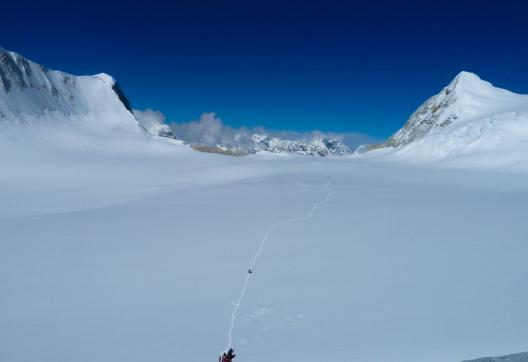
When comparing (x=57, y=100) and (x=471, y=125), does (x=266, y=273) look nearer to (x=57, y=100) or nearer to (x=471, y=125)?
(x=471, y=125)

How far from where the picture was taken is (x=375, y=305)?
8734 millimetres

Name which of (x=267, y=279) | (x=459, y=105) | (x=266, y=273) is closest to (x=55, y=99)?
(x=266, y=273)

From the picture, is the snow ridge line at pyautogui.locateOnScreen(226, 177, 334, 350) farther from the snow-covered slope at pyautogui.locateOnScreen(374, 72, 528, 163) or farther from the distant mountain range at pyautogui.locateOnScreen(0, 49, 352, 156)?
the distant mountain range at pyautogui.locateOnScreen(0, 49, 352, 156)

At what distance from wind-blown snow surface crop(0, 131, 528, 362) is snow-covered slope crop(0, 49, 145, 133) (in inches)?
1369

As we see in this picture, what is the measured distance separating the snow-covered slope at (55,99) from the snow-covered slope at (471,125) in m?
46.0

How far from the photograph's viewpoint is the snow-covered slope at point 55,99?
170 ft

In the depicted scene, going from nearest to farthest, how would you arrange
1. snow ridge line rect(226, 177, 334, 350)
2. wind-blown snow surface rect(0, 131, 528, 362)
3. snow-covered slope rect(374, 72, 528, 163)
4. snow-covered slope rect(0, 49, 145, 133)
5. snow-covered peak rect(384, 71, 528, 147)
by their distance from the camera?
wind-blown snow surface rect(0, 131, 528, 362) → snow ridge line rect(226, 177, 334, 350) → snow-covered slope rect(374, 72, 528, 163) → snow-covered slope rect(0, 49, 145, 133) → snow-covered peak rect(384, 71, 528, 147)

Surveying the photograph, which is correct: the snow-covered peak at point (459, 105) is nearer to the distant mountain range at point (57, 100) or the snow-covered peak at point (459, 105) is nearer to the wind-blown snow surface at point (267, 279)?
the distant mountain range at point (57, 100)

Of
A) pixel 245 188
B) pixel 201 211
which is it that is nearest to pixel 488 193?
pixel 245 188

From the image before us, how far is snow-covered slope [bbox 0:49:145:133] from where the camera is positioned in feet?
170

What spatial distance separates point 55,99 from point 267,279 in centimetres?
6005

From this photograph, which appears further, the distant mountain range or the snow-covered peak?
the snow-covered peak

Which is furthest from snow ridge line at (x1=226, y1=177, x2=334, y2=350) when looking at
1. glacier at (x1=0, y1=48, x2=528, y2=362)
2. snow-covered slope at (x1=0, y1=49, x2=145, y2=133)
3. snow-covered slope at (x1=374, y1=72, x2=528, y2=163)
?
snow-covered slope at (x1=0, y1=49, x2=145, y2=133)

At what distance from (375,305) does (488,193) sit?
1925 cm
